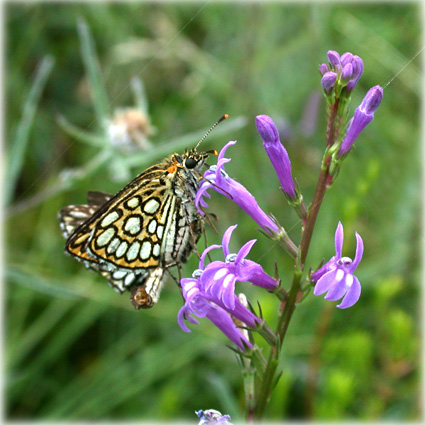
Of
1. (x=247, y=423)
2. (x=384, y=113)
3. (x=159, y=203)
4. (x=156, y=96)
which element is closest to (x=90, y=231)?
(x=159, y=203)

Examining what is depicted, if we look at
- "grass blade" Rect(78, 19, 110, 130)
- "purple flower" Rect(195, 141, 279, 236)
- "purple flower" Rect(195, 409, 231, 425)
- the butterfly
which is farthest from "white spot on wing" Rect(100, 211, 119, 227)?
"grass blade" Rect(78, 19, 110, 130)

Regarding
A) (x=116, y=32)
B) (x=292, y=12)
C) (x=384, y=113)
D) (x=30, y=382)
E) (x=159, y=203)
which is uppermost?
(x=292, y=12)

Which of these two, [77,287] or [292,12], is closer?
[77,287]

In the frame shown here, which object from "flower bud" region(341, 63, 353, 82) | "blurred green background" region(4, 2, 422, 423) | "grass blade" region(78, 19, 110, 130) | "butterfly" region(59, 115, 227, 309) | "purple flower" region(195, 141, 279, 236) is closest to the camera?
"flower bud" region(341, 63, 353, 82)

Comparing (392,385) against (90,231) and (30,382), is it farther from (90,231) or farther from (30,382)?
(30,382)

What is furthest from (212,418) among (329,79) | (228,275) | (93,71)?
(93,71)

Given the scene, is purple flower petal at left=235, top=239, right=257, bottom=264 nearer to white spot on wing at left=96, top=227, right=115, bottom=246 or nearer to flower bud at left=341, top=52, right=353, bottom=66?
flower bud at left=341, top=52, right=353, bottom=66

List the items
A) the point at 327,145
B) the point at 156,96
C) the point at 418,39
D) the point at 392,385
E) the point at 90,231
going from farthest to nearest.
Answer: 1. the point at 156,96
2. the point at 418,39
3. the point at 392,385
4. the point at 90,231
5. the point at 327,145

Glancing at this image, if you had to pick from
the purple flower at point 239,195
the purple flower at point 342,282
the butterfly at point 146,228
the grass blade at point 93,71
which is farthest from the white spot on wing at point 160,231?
the grass blade at point 93,71
